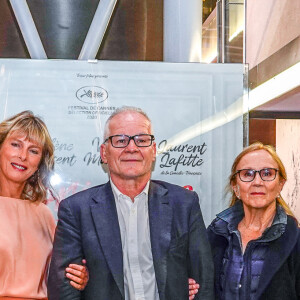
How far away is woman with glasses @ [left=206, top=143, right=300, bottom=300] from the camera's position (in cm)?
263

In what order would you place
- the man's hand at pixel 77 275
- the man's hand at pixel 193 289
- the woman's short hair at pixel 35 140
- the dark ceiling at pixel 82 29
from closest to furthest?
the man's hand at pixel 77 275 → the man's hand at pixel 193 289 → the woman's short hair at pixel 35 140 → the dark ceiling at pixel 82 29

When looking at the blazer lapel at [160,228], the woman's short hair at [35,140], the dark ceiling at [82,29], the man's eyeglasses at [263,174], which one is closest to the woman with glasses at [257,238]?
the man's eyeglasses at [263,174]

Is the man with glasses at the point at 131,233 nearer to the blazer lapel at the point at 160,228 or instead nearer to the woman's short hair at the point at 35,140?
the blazer lapel at the point at 160,228

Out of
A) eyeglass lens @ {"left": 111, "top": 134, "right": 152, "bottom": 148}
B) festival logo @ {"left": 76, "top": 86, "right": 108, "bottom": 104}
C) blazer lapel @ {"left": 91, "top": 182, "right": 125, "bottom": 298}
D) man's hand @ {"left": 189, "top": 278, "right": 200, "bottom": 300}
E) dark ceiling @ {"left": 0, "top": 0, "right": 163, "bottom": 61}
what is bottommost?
man's hand @ {"left": 189, "top": 278, "right": 200, "bottom": 300}

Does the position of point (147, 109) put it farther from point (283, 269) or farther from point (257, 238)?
point (283, 269)

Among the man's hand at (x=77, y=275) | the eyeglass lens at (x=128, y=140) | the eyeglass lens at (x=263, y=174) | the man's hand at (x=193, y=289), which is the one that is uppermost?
the eyeglass lens at (x=128, y=140)

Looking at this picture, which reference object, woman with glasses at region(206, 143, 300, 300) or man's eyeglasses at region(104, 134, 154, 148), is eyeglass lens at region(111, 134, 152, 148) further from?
woman with glasses at region(206, 143, 300, 300)

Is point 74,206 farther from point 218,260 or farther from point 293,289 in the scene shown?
point 293,289

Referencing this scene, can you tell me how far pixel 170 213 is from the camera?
2.78 metres

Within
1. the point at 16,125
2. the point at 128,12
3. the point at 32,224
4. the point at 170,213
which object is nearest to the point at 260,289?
the point at 170,213

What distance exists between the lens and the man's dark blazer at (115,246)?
2.64 meters

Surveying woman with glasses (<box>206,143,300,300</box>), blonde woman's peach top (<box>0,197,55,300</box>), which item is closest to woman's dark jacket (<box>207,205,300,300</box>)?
woman with glasses (<box>206,143,300,300</box>)

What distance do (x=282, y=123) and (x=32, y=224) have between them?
5.00 m

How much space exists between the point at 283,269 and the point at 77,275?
3.03 feet
